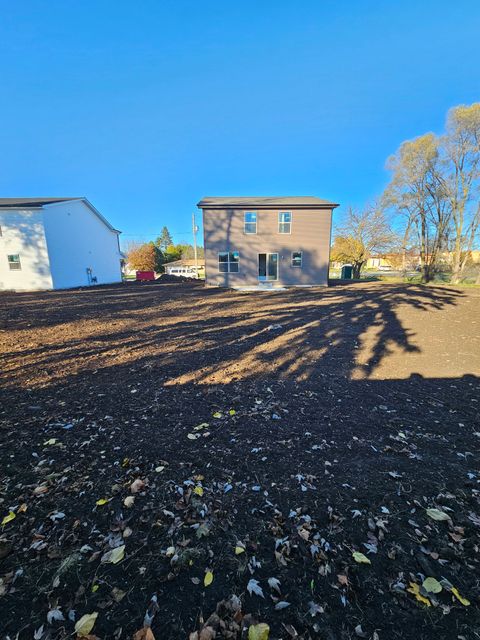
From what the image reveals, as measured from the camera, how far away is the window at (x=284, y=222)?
19.4 metres

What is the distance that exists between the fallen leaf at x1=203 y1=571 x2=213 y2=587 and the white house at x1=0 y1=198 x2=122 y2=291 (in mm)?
21461

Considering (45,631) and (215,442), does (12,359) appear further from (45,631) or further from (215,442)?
(45,631)

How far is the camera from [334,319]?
9.00 meters

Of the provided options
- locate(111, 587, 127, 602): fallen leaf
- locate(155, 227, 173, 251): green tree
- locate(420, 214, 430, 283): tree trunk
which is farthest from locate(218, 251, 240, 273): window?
locate(155, 227, 173, 251): green tree

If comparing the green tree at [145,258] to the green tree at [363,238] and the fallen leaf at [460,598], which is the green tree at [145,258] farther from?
the fallen leaf at [460,598]

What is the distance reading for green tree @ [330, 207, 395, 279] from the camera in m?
31.7

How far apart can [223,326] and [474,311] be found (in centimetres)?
965

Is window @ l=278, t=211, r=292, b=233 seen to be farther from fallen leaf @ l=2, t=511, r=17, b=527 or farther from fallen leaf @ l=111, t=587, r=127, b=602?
fallen leaf @ l=111, t=587, r=127, b=602

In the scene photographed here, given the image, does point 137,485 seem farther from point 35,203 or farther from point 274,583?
point 35,203

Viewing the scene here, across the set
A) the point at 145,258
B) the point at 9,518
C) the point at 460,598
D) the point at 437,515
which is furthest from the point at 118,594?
the point at 145,258

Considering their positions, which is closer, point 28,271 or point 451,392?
point 451,392

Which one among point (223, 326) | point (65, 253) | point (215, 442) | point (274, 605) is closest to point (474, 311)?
point (223, 326)

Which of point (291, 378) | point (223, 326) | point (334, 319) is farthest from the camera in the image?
point (334, 319)

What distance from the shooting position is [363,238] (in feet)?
109
